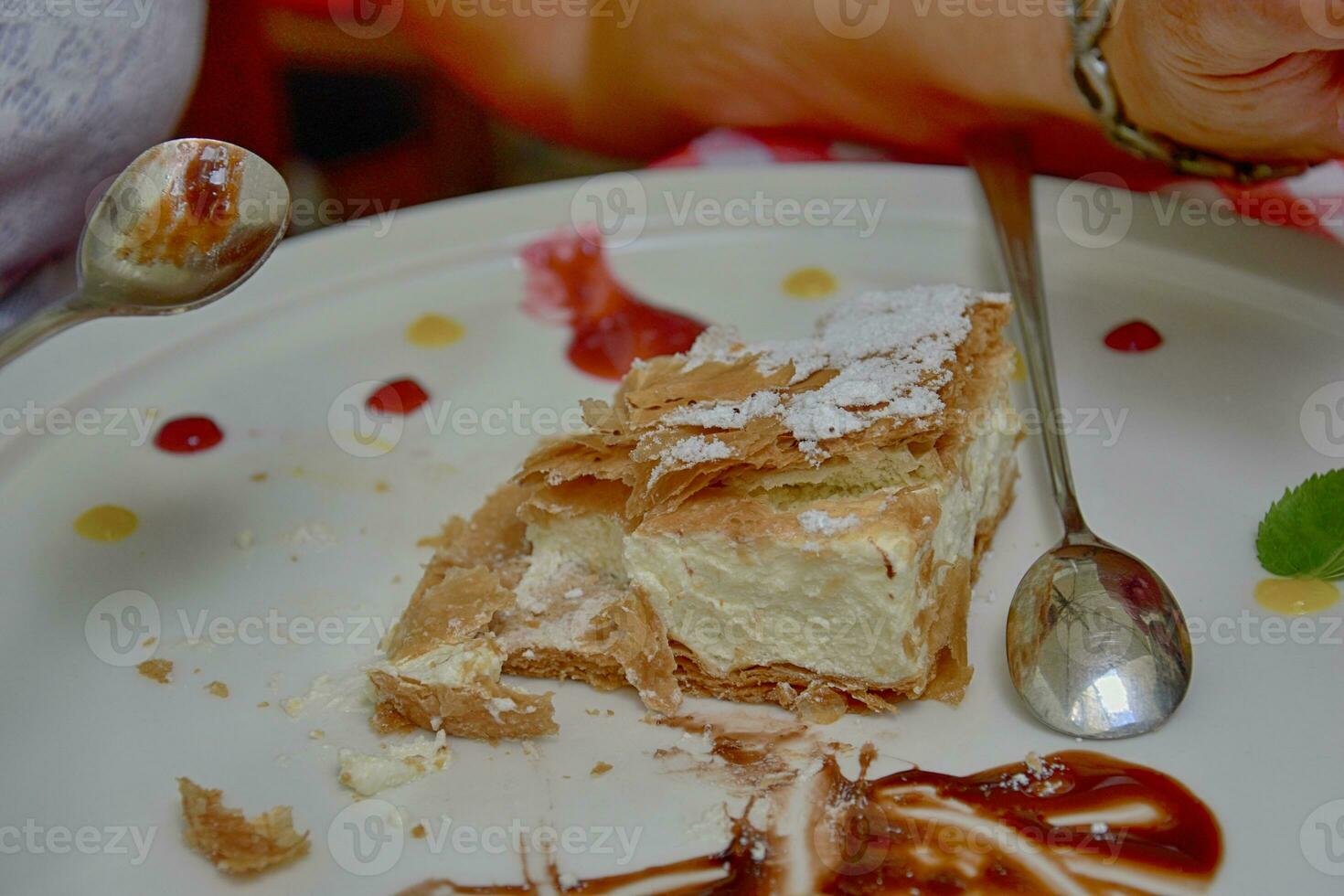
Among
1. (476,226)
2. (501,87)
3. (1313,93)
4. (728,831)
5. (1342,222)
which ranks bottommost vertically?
(728,831)

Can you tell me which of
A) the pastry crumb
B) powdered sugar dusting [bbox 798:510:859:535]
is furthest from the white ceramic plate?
powdered sugar dusting [bbox 798:510:859:535]

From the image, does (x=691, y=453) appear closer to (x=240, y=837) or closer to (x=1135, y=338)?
(x=240, y=837)

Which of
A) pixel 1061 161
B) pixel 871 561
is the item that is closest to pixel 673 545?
pixel 871 561

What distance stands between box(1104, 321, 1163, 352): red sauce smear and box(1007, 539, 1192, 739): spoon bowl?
620 millimetres

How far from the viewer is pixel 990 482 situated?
70.3 inches

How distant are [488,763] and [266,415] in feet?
2.88

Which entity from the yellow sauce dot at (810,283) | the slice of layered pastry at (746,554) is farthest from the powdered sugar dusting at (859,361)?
the yellow sauce dot at (810,283)

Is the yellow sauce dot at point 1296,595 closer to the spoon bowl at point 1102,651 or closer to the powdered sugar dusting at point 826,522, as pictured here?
the spoon bowl at point 1102,651

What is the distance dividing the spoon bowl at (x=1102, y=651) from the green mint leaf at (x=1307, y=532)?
0.20m

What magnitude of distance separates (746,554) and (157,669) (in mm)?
780

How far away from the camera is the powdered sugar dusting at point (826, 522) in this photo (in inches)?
58.7

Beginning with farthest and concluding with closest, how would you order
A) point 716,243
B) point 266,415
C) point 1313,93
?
point 716,243 → point 266,415 → point 1313,93

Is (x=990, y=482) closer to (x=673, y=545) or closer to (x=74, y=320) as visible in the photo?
(x=673, y=545)

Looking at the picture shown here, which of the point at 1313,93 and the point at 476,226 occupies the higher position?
the point at 1313,93
